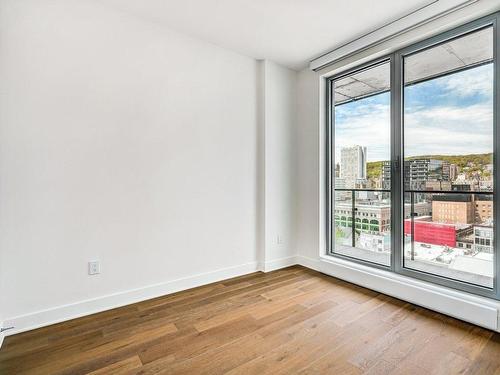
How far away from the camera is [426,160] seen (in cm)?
249

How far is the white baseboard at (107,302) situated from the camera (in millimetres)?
1999

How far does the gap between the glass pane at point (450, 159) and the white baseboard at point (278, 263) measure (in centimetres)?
142

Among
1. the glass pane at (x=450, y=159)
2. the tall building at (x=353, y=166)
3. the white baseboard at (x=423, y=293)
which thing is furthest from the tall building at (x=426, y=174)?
the white baseboard at (x=423, y=293)

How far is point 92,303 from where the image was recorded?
2.25 meters

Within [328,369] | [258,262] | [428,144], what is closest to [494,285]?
[428,144]

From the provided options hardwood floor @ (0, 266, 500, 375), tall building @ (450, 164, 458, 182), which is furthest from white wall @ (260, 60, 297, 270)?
tall building @ (450, 164, 458, 182)

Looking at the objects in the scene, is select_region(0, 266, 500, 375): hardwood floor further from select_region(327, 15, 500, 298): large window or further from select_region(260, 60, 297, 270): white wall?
select_region(260, 60, 297, 270): white wall

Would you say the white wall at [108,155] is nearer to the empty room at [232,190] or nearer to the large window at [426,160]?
the empty room at [232,190]

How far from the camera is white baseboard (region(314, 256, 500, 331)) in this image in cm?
202

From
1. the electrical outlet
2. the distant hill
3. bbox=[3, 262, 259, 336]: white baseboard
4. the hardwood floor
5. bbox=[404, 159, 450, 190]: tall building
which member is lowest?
the hardwood floor

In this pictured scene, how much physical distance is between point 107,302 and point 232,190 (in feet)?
5.35

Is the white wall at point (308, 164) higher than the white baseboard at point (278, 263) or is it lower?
higher

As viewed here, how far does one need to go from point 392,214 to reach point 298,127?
5.39 feet

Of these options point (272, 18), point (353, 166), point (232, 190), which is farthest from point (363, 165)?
point (272, 18)
